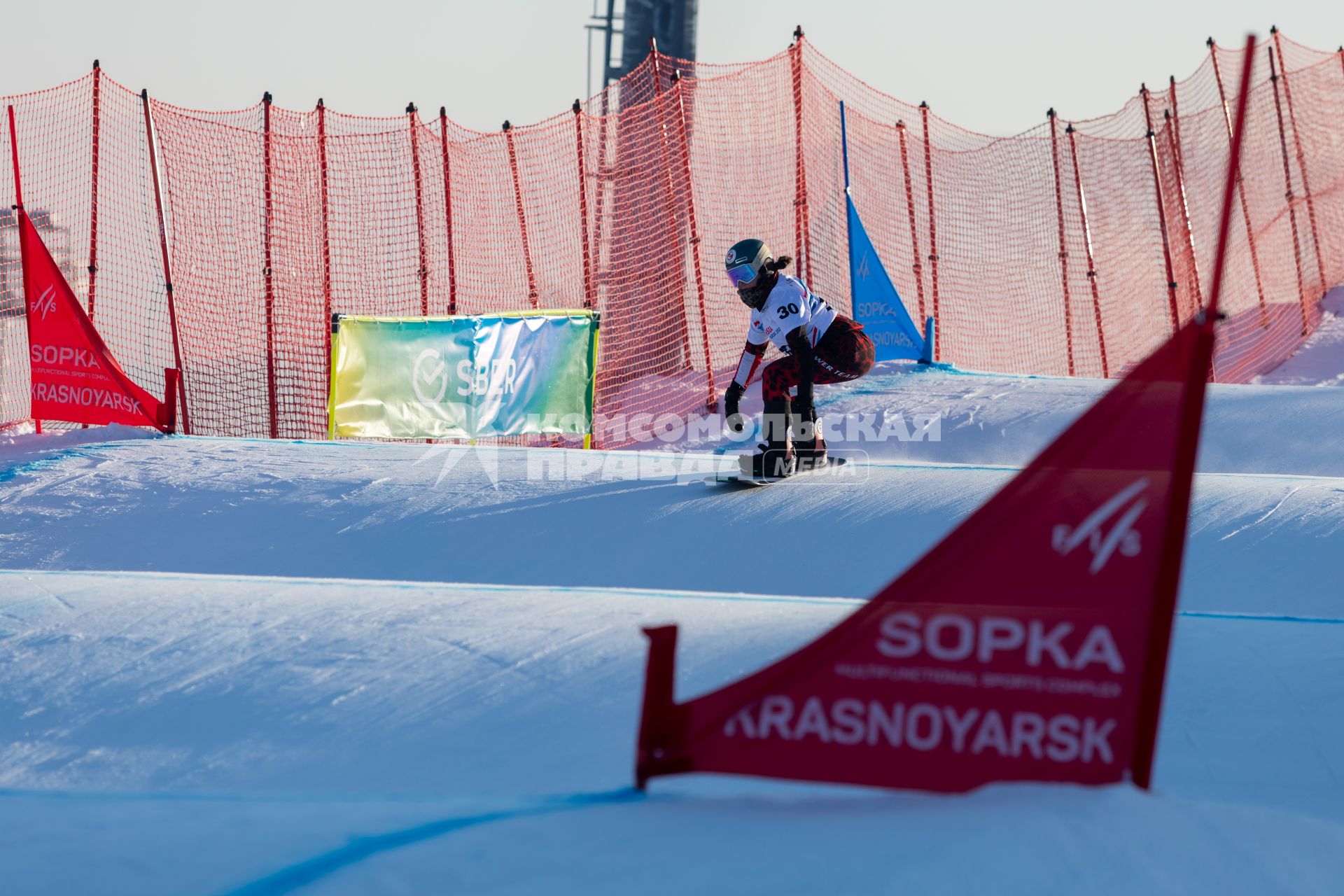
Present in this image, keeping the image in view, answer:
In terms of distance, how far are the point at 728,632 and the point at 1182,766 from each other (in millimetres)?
1283

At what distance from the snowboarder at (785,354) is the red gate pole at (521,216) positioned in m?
5.50

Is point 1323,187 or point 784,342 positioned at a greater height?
point 1323,187

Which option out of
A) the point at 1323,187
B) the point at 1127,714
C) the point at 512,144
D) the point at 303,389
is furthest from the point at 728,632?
the point at 1323,187

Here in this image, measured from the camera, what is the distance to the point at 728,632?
3.61 metres

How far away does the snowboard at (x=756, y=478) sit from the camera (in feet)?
22.9

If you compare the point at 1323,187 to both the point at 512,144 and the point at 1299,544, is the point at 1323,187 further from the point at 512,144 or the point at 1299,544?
the point at 1299,544

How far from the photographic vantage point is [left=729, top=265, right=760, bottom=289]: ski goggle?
6.48 m

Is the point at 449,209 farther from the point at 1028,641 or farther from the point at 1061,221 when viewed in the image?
the point at 1028,641

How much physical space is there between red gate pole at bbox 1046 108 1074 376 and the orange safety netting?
30mm

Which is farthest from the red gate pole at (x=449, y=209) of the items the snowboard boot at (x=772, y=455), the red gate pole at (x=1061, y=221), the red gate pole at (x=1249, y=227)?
the red gate pole at (x=1249, y=227)

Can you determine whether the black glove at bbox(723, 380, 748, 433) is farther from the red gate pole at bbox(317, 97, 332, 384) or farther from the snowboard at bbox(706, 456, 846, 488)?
the red gate pole at bbox(317, 97, 332, 384)

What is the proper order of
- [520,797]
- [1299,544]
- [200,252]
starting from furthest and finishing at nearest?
[200,252] → [1299,544] → [520,797]

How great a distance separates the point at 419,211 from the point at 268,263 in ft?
5.22

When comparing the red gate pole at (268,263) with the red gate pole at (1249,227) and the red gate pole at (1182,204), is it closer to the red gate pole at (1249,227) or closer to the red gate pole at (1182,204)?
the red gate pole at (1182,204)
